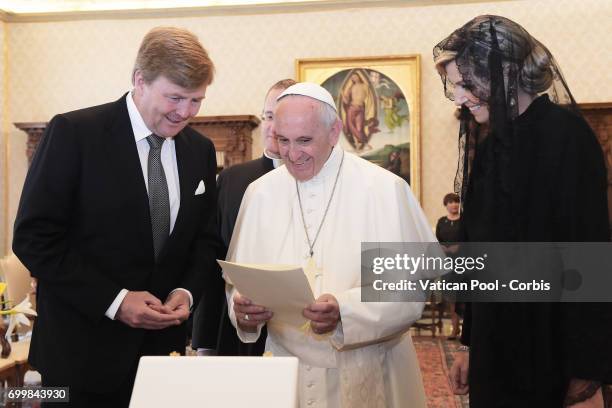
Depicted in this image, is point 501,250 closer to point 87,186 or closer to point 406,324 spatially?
point 406,324

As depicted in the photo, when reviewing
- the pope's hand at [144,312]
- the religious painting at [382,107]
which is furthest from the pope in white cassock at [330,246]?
the religious painting at [382,107]

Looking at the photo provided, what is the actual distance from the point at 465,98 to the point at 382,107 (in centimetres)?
772

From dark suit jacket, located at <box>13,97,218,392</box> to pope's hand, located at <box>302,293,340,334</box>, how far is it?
0.59m

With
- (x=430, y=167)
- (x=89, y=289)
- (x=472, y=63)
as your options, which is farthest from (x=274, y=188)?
(x=430, y=167)

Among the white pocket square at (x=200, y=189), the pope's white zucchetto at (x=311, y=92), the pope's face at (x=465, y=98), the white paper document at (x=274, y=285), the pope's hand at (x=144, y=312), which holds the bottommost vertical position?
the pope's hand at (x=144, y=312)

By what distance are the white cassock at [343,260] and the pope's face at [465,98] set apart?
2.34 ft

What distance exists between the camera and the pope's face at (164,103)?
93.7 inches

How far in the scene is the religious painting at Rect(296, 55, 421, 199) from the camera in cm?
967

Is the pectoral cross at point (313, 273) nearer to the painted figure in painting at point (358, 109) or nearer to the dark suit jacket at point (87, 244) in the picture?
the dark suit jacket at point (87, 244)

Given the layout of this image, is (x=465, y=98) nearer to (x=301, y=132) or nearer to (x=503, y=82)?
(x=503, y=82)

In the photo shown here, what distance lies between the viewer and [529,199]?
199 cm

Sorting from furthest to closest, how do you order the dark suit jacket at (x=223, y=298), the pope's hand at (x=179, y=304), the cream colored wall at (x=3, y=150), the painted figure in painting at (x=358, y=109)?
the cream colored wall at (x=3, y=150) → the painted figure in painting at (x=358, y=109) → the dark suit jacket at (x=223, y=298) → the pope's hand at (x=179, y=304)

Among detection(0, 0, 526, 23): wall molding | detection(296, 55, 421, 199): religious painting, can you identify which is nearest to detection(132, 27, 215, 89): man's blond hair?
detection(296, 55, 421, 199): religious painting

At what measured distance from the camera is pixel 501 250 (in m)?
2.05
